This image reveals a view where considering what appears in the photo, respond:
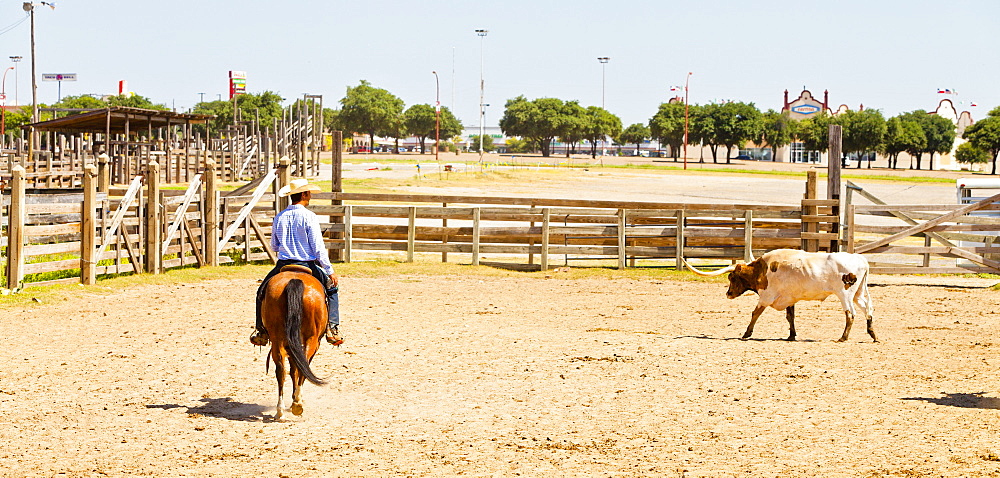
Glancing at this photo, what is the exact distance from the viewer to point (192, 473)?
7082 millimetres

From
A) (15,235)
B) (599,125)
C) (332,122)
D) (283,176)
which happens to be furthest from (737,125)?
(15,235)

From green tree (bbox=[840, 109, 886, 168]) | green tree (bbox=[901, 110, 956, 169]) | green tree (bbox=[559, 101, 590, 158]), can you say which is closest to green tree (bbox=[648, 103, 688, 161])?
green tree (bbox=[559, 101, 590, 158])

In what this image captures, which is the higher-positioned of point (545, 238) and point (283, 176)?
point (283, 176)

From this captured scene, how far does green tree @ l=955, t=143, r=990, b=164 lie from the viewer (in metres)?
118

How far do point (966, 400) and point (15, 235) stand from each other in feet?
41.4

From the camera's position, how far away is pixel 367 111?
15362 centimetres

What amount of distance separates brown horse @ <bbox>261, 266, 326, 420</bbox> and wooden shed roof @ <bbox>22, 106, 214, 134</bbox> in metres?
30.3

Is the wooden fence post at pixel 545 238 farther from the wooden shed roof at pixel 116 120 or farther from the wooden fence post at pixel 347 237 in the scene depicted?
the wooden shed roof at pixel 116 120

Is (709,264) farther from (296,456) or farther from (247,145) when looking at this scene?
(247,145)

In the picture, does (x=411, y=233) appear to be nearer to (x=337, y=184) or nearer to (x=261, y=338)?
(x=337, y=184)

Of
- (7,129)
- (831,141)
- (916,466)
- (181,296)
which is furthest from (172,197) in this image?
(7,129)

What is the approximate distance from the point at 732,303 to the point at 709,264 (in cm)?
604

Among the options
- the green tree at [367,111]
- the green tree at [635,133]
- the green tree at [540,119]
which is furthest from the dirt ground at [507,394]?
the green tree at [635,133]

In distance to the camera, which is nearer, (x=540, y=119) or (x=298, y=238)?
(x=298, y=238)
